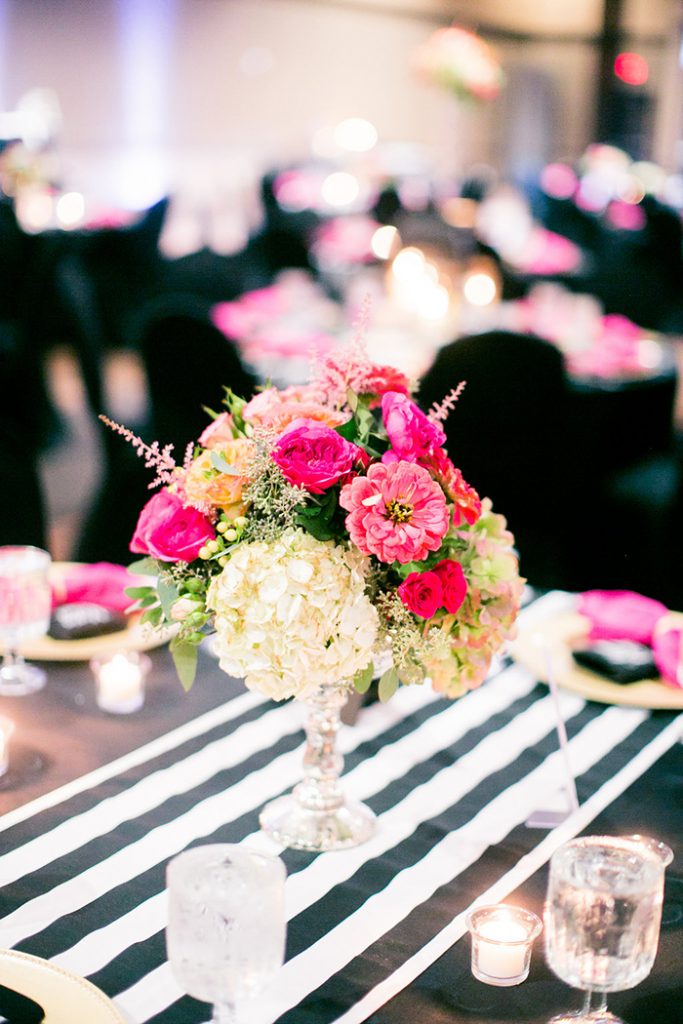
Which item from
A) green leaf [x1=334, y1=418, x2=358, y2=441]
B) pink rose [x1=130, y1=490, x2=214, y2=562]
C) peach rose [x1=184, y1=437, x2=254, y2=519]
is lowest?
pink rose [x1=130, y1=490, x2=214, y2=562]

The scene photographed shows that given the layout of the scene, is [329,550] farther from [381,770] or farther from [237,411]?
[381,770]

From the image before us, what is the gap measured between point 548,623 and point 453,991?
95 centimetres

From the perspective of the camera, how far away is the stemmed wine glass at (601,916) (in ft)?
3.11

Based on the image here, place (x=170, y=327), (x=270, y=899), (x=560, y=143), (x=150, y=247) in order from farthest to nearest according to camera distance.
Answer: (x=560, y=143) → (x=150, y=247) → (x=170, y=327) → (x=270, y=899)

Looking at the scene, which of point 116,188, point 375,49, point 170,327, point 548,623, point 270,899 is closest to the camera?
point 270,899

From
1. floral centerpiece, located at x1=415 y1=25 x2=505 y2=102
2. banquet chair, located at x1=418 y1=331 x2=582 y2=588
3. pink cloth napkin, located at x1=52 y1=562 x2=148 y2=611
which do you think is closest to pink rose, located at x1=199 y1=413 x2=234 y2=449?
pink cloth napkin, located at x1=52 y1=562 x2=148 y2=611

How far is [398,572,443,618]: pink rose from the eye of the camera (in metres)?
1.23

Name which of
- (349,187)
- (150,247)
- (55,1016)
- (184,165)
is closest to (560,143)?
(184,165)

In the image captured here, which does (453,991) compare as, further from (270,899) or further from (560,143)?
(560,143)

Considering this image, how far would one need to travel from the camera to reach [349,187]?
9.56 metres

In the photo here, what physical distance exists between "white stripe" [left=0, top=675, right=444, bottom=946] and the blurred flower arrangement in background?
0.21 metres

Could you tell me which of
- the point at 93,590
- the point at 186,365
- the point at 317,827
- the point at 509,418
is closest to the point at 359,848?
the point at 317,827

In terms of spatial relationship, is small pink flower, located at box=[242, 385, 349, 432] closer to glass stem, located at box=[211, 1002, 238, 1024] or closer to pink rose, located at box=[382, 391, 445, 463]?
pink rose, located at box=[382, 391, 445, 463]

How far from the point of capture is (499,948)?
114 cm
